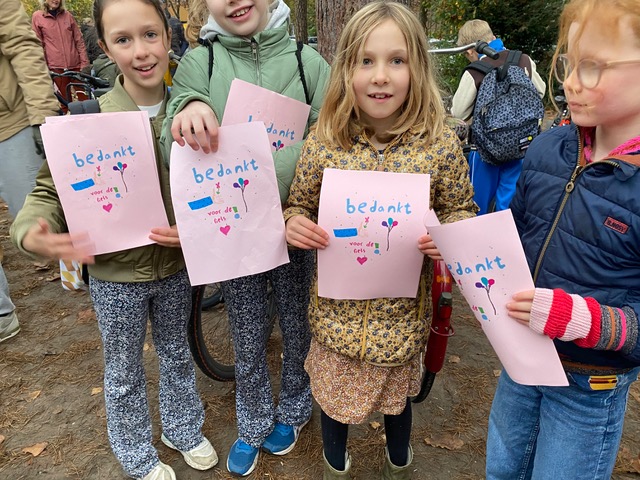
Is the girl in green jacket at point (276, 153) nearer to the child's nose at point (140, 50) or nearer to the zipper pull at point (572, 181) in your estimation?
the child's nose at point (140, 50)

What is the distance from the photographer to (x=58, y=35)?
8609 mm

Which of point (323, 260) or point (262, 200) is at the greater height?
point (262, 200)

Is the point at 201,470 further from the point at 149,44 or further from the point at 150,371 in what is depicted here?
the point at 149,44

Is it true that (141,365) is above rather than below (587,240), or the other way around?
below

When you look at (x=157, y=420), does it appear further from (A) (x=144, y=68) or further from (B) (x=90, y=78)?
(B) (x=90, y=78)

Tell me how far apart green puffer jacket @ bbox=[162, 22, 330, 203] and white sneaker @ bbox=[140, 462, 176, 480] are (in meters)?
1.45

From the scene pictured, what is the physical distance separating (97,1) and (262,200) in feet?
2.96

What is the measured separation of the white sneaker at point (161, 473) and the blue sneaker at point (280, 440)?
0.47 metres

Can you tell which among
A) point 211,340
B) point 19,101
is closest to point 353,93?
point 211,340

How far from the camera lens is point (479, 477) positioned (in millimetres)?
2447

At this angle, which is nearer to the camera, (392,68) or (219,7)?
(392,68)

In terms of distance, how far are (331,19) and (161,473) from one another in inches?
103

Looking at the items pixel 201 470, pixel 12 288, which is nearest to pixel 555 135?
pixel 201 470

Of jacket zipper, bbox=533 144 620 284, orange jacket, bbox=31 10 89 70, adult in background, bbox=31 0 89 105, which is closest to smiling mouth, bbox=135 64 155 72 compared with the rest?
jacket zipper, bbox=533 144 620 284
